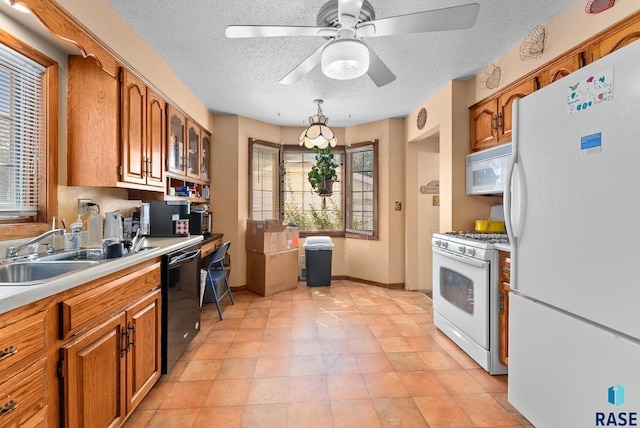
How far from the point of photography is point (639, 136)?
1.09 meters

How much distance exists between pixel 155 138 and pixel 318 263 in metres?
2.75

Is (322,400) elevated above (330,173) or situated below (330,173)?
below

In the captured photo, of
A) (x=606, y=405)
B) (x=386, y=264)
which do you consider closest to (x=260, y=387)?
(x=606, y=405)

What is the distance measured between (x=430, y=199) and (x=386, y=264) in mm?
1125

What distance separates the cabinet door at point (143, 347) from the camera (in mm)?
1682

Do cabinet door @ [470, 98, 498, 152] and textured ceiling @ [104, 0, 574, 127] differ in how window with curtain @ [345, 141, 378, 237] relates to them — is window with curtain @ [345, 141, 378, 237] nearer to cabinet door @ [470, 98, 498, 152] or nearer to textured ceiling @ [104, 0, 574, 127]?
textured ceiling @ [104, 0, 574, 127]

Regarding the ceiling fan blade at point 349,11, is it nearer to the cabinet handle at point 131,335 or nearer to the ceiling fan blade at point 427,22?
the ceiling fan blade at point 427,22

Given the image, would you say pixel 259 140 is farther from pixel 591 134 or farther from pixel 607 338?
pixel 607 338

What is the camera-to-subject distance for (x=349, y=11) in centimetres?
153

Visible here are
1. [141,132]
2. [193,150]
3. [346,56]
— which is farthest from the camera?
[193,150]

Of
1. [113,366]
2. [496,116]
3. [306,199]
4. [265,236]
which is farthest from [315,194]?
[113,366]

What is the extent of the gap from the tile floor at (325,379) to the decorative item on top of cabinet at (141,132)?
1.49 metres

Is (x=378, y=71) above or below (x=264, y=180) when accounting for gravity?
above

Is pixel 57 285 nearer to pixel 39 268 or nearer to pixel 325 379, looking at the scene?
pixel 39 268
